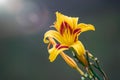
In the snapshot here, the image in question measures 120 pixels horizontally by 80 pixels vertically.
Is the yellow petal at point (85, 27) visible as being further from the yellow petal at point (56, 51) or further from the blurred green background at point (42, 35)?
the blurred green background at point (42, 35)

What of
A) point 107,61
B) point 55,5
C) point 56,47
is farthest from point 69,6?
point 56,47

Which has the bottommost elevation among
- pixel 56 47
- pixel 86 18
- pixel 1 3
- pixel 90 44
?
pixel 56 47

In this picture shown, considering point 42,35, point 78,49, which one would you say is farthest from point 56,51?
point 42,35

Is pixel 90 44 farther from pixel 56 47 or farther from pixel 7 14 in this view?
pixel 56 47

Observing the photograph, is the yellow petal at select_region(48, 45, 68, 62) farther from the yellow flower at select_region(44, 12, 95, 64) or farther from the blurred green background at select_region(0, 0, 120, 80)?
the blurred green background at select_region(0, 0, 120, 80)

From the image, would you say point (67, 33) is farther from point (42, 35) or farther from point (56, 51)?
point (42, 35)
